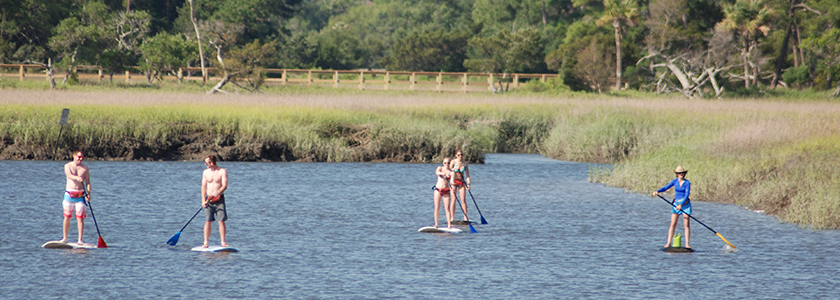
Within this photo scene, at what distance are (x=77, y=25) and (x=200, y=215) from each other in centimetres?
4079

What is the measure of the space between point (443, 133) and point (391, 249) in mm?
17752

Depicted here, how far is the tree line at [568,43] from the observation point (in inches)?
2192

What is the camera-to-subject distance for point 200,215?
61.1 ft

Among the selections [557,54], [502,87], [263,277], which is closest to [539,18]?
[557,54]

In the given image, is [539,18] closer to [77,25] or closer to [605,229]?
[77,25]

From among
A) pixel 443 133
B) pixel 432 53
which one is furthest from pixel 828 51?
pixel 443 133

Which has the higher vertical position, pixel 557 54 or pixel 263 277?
pixel 557 54

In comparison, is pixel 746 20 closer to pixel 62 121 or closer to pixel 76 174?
pixel 62 121

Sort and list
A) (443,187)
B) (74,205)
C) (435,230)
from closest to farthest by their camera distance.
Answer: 1. (74,205)
2. (443,187)
3. (435,230)

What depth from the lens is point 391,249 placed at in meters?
14.7

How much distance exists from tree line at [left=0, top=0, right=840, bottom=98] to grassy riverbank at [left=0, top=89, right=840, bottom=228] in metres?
15.9

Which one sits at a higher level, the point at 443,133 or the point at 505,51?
the point at 505,51

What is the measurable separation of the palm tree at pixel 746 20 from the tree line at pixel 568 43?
0.27 ft

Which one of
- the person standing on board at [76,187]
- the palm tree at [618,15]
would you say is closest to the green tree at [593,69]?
the palm tree at [618,15]
